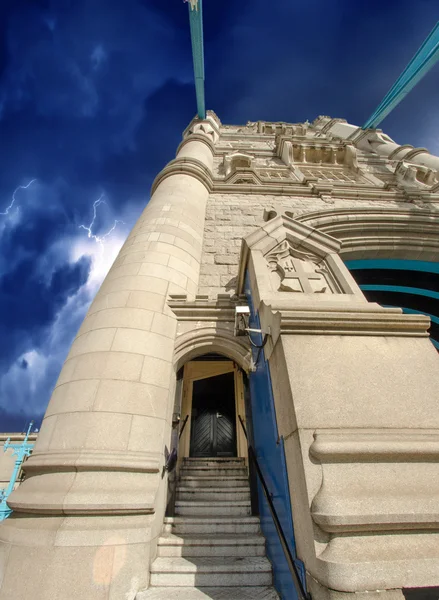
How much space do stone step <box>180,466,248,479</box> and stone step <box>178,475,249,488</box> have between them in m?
0.24

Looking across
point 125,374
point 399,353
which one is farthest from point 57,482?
point 399,353

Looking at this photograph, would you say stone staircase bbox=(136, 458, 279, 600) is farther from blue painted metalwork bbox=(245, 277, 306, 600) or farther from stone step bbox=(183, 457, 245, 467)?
stone step bbox=(183, 457, 245, 467)

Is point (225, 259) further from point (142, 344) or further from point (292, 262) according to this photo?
point (142, 344)

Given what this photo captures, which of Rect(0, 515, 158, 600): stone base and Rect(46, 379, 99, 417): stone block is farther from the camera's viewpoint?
Rect(46, 379, 99, 417): stone block

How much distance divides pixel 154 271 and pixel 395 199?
27.5 ft

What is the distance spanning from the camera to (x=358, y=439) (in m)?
1.71

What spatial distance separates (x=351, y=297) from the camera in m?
3.23

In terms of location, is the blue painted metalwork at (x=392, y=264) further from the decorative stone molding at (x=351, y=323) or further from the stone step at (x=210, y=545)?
the stone step at (x=210, y=545)

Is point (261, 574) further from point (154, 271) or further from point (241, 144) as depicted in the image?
point (241, 144)

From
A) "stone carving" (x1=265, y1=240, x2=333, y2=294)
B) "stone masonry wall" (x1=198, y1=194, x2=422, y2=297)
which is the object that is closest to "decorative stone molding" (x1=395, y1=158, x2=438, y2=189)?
"stone masonry wall" (x1=198, y1=194, x2=422, y2=297)

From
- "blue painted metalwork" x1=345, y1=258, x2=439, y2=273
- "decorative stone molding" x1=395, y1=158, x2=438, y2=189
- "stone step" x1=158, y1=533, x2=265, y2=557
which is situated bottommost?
"stone step" x1=158, y1=533, x2=265, y2=557

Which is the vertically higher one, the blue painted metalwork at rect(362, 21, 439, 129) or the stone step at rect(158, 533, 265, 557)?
the blue painted metalwork at rect(362, 21, 439, 129)

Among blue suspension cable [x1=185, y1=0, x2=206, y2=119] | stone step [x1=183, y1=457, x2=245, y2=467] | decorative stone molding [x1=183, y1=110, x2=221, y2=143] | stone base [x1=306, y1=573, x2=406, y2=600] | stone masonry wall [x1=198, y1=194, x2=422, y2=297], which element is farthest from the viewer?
blue suspension cable [x1=185, y1=0, x2=206, y2=119]

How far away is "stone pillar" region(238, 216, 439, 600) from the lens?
1368mm
